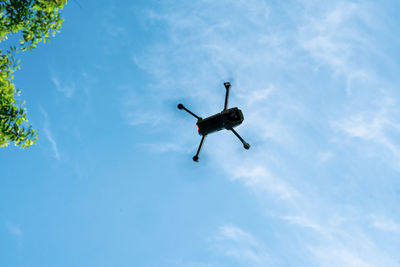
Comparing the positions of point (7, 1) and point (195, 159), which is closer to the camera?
point (7, 1)

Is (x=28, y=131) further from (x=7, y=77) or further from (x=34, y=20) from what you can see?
(x=34, y=20)

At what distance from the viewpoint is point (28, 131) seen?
9734 mm

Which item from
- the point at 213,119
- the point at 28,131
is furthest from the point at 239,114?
the point at 28,131

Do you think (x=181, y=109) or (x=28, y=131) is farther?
(x=181, y=109)

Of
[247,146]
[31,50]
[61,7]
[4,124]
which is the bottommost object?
[4,124]

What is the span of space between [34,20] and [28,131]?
3.83 m

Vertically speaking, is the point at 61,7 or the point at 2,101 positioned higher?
the point at 61,7

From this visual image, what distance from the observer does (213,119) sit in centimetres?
1027

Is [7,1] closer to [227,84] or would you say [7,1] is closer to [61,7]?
[61,7]

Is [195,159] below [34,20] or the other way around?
below

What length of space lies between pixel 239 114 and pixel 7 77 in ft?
25.8

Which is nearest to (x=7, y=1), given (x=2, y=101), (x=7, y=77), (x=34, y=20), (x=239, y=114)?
(x=34, y=20)

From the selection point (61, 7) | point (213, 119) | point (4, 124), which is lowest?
point (4, 124)

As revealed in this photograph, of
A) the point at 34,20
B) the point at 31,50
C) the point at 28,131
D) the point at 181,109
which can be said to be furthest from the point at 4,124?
the point at 181,109
